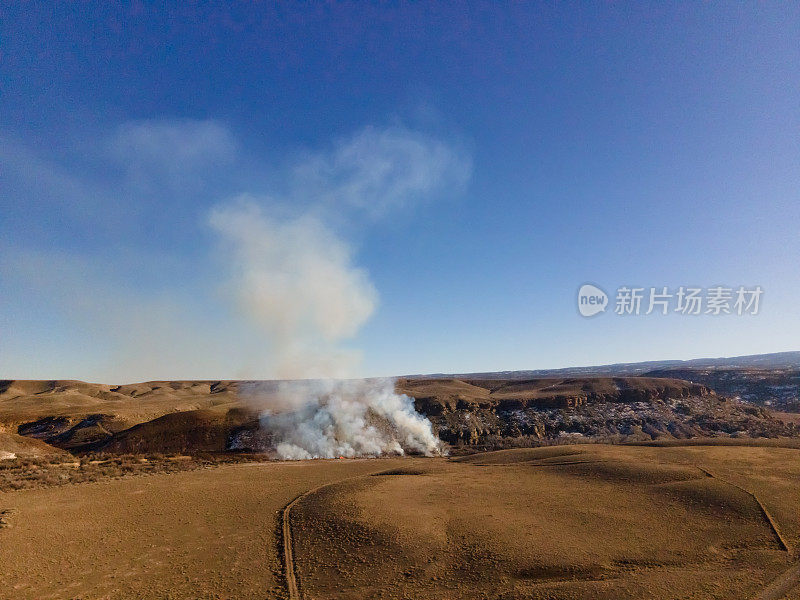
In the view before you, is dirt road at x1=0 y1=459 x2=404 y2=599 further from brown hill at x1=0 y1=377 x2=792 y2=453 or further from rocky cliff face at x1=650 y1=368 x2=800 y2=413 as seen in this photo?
rocky cliff face at x1=650 y1=368 x2=800 y2=413

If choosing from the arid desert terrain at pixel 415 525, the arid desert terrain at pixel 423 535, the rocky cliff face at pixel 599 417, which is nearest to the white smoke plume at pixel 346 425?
the rocky cliff face at pixel 599 417

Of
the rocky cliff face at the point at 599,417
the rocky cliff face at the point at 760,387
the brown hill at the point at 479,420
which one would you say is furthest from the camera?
the rocky cliff face at the point at 760,387

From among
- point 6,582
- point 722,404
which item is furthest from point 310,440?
point 722,404

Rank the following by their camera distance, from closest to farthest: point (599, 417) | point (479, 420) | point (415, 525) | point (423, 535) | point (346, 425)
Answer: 1. point (423, 535)
2. point (415, 525)
3. point (346, 425)
4. point (599, 417)
5. point (479, 420)

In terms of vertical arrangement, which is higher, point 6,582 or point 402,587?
point 6,582

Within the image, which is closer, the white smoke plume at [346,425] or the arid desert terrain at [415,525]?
the arid desert terrain at [415,525]

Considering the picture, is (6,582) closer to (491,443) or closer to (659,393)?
(491,443)

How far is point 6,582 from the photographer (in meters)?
15.8

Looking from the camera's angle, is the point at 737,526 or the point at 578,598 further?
the point at 737,526

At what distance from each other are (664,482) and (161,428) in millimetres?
63401

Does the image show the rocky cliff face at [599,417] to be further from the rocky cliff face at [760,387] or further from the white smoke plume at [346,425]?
the rocky cliff face at [760,387]

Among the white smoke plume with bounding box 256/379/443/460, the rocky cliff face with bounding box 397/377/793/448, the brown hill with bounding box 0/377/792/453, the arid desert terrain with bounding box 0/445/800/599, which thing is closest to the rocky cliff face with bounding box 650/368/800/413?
the brown hill with bounding box 0/377/792/453

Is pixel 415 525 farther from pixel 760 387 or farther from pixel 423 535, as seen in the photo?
pixel 760 387

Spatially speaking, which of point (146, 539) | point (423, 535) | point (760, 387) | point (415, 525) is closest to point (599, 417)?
point (415, 525)
